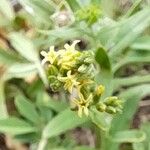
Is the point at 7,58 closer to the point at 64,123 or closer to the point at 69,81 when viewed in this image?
the point at 64,123

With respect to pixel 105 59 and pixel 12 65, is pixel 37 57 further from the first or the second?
pixel 105 59

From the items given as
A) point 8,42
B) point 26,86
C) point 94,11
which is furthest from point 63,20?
point 8,42

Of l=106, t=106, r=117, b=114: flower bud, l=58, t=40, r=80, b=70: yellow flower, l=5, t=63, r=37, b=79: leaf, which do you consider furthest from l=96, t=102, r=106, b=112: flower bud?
l=5, t=63, r=37, b=79: leaf

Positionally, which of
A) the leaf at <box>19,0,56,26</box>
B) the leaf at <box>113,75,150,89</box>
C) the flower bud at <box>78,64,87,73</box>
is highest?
the leaf at <box>19,0,56,26</box>

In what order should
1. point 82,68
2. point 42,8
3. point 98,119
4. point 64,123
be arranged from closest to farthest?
point 82,68 < point 98,119 < point 64,123 < point 42,8

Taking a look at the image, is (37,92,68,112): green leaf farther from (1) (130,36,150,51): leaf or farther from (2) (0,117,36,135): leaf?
(1) (130,36,150,51): leaf

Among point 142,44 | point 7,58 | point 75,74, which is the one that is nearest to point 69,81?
point 75,74

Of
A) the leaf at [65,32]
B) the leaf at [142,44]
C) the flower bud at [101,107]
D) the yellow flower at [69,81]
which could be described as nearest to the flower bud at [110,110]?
the flower bud at [101,107]
